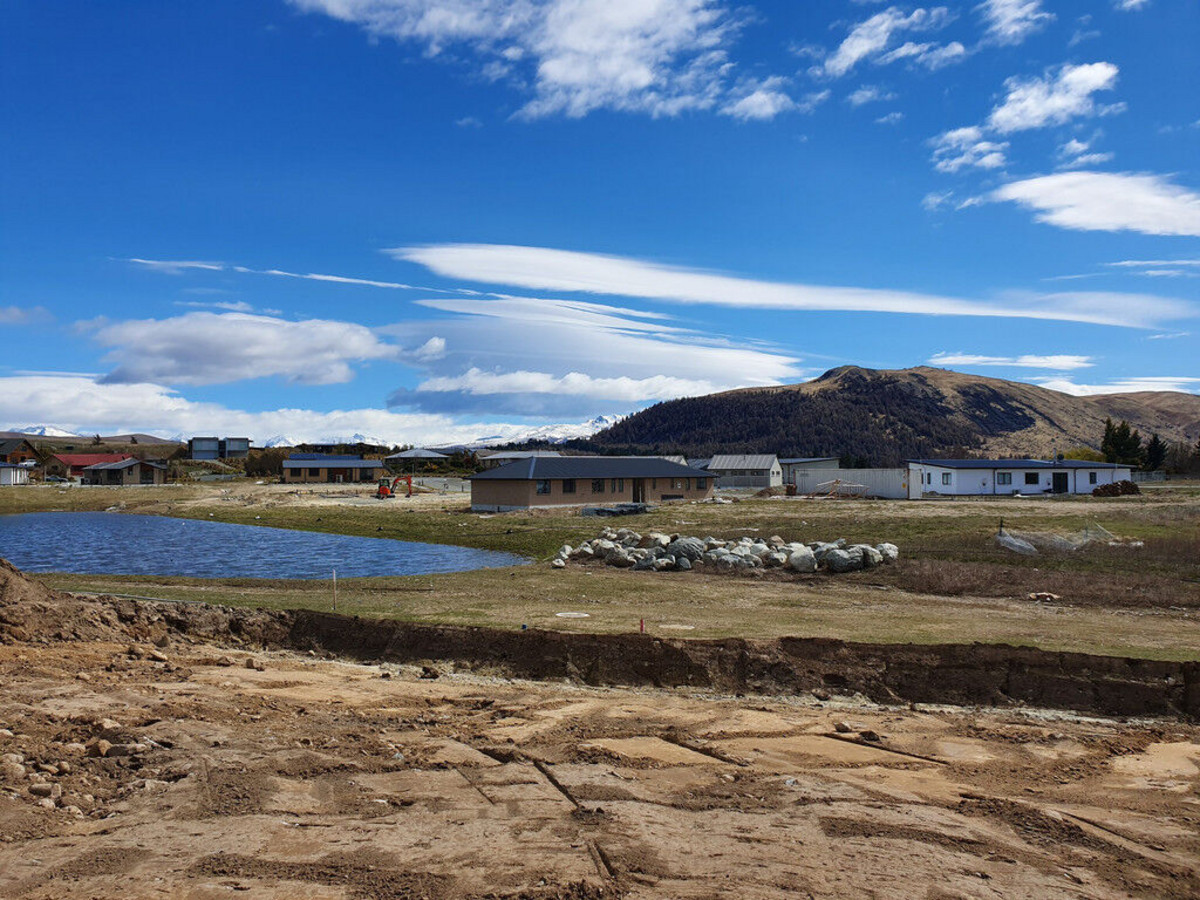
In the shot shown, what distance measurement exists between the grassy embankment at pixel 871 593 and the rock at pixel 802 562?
0.80 m

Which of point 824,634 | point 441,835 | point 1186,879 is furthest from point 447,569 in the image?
point 1186,879

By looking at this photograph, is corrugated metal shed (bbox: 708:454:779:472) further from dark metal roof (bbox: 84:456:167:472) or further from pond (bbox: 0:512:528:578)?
dark metal roof (bbox: 84:456:167:472)

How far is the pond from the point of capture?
1227 inches

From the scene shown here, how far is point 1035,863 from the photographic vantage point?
7457mm

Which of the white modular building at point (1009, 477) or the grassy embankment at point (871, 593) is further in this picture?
the white modular building at point (1009, 477)

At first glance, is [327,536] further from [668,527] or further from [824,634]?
[824,634]

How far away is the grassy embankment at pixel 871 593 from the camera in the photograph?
17.4 meters

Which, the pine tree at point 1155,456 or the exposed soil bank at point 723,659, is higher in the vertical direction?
the pine tree at point 1155,456

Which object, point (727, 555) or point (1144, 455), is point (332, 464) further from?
point (1144, 455)

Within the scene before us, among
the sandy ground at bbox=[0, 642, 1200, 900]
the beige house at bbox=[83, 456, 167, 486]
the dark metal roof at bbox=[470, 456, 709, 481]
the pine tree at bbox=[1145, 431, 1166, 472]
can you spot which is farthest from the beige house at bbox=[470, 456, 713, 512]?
the pine tree at bbox=[1145, 431, 1166, 472]

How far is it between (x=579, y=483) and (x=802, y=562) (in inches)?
1377

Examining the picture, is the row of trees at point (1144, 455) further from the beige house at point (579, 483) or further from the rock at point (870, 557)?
the rock at point (870, 557)

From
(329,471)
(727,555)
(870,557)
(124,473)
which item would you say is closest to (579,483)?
(727,555)

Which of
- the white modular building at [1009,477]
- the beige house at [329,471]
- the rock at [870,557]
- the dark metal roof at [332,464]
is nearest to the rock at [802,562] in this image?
the rock at [870,557]
